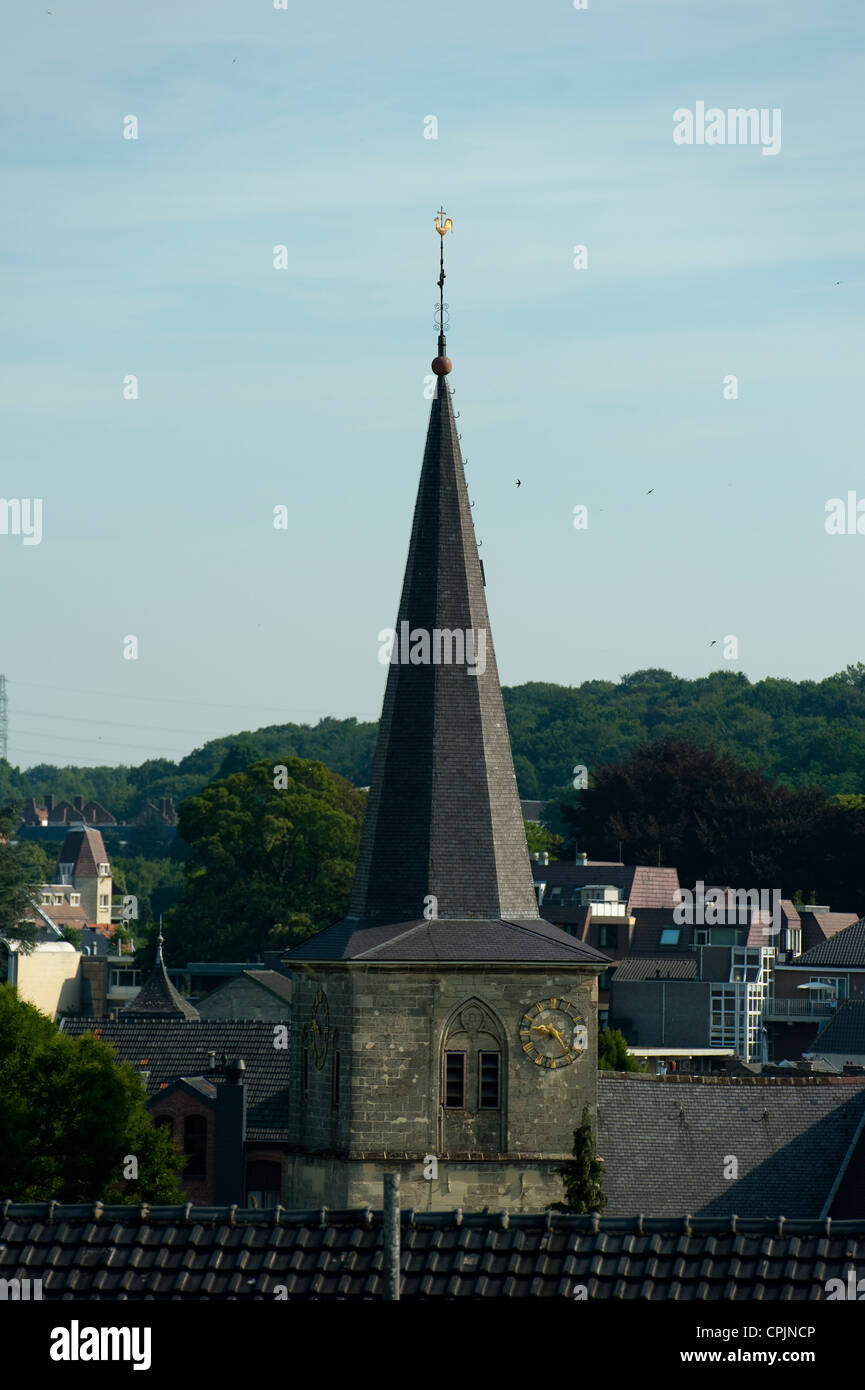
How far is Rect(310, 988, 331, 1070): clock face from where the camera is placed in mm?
45188

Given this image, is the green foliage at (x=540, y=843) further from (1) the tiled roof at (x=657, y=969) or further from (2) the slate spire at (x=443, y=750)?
(2) the slate spire at (x=443, y=750)

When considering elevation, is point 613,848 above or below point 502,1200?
above

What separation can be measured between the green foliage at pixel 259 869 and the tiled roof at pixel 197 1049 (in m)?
39.1

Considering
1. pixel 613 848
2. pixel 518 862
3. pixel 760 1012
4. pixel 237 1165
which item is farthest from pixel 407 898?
pixel 613 848

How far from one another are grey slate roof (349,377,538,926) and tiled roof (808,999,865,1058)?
3856 centimetres

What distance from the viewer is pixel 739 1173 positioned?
5178 cm

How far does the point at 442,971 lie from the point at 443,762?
12.8 ft

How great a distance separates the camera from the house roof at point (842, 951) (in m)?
104

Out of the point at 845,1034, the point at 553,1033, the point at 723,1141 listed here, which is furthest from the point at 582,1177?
the point at 845,1034

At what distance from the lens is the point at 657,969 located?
109375mm

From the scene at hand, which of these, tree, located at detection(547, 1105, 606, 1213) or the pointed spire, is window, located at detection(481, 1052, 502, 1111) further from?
the pointed spire

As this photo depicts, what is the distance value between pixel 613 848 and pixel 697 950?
2362cm
